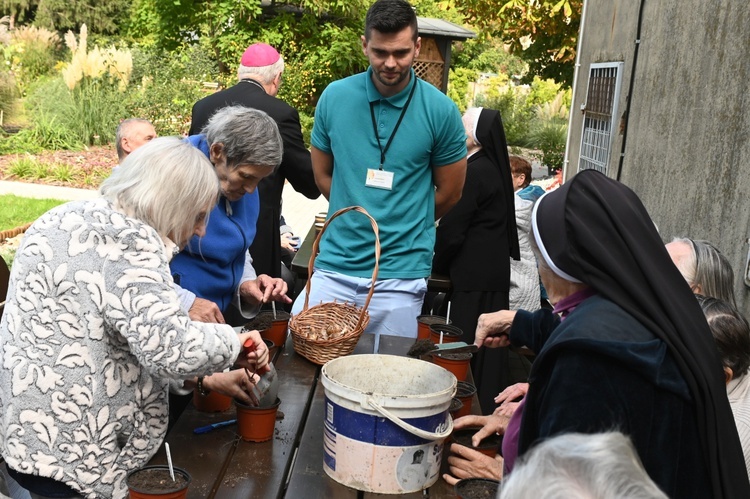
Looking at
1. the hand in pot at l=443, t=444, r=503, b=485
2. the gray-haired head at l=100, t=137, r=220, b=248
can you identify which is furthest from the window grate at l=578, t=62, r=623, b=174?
the gray-haired head at l=100, t=137, r=220, b=248

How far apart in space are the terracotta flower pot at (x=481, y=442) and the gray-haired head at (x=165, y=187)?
1.00 meters

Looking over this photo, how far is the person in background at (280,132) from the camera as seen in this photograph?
5.02 meters

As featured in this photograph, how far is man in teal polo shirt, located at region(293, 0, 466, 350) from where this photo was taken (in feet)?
12.4

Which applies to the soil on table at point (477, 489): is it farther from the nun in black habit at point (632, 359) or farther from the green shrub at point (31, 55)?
the green shrub at point (31, 55)

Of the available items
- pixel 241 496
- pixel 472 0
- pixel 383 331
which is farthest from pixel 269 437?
pixel 472 0

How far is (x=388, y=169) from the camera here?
3.79 m

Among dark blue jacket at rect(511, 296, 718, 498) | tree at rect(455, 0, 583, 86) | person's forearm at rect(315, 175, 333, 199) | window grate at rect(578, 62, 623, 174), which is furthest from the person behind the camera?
tree at rect(455, 0, 583, 86)

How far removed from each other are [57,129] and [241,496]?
497 inches

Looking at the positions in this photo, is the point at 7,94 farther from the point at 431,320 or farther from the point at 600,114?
the point at 431,320

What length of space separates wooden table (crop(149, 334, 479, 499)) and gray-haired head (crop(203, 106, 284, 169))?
930 mm

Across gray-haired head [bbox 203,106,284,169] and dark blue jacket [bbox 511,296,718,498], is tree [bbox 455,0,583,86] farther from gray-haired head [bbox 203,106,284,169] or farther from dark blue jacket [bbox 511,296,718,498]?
dark blue jacket [bbox 511,296,718,498]

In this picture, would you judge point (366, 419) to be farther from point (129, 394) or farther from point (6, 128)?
point (6, 128)

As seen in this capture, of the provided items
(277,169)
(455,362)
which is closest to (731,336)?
(455,362)

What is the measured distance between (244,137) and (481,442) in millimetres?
1449
